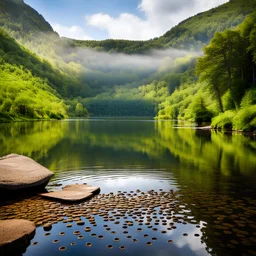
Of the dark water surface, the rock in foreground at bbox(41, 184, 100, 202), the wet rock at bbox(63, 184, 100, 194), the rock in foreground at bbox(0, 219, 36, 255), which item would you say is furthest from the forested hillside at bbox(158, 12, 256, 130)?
the rock in foreground at bbox(0, 219, 36, 255)

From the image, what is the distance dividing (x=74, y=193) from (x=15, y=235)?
5.94m

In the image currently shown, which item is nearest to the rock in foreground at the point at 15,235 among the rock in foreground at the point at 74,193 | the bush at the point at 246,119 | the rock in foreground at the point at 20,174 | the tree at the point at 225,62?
the rock in foreground at the point at 74,193

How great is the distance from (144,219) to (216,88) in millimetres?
78952

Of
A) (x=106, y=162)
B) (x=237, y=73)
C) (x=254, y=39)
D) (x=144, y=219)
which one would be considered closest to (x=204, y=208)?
(x=144, y=219)

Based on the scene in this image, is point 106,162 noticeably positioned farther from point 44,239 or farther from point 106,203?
point 44,239

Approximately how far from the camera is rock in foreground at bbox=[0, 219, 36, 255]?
936 centimetres

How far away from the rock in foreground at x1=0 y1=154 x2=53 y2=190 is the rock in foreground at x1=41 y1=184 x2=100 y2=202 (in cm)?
142

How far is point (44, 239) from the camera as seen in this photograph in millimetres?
10453

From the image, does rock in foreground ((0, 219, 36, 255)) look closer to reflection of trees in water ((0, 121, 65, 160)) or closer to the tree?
reflection of trees in water ((0, 121, 65, 160))

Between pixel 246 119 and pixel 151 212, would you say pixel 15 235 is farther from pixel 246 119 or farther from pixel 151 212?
pixel 246 119

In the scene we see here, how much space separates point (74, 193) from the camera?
15.8 m

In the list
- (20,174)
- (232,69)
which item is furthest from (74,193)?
(232,69)

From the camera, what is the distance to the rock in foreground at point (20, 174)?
15.7m

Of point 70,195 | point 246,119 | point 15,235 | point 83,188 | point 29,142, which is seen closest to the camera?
point 15,235
